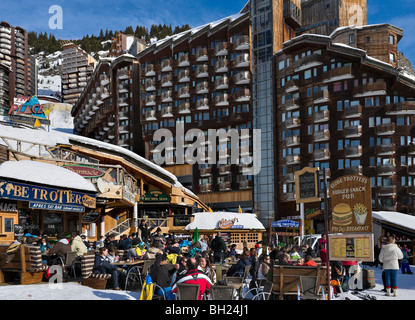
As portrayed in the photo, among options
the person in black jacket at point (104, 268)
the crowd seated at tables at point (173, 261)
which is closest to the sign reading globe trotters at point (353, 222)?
the crowd seated at tables at point (173, 261)

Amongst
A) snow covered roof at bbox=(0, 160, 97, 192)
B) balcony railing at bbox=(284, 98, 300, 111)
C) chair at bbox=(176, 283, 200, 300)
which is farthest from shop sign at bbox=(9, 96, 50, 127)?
chair at bbox=(176, 283, 200, 300)

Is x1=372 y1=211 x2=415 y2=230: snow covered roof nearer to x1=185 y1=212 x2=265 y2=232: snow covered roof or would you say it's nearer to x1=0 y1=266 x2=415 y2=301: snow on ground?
x1=185 y1=212 x2=265 y2=232: snow covered roof

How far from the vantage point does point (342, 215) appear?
1327cm

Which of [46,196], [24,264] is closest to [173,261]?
[24,264]

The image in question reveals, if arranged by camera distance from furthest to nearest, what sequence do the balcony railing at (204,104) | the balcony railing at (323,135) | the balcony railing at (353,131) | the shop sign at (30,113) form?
1. the balcony railing at (204,104)
2. the balcony railing at (323,135)
3. the balcony railing at (353,131)
4. the shop sign at (30,113)

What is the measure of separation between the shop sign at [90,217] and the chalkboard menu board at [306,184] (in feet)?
42.8

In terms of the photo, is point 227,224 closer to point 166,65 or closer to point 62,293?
point 62,293

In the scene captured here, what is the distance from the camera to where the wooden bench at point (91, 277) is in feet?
41.7

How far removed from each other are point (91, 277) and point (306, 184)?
18.5m

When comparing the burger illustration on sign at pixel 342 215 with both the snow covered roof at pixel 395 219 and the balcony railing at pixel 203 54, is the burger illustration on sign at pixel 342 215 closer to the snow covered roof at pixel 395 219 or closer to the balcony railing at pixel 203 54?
the snow covered roof at pixel 395 219

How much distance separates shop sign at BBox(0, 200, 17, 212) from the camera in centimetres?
1934
